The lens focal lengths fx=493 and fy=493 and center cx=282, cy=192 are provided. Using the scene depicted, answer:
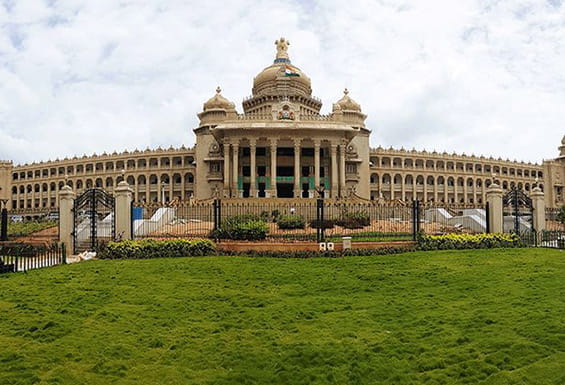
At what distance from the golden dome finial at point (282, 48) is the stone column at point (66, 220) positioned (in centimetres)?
4896

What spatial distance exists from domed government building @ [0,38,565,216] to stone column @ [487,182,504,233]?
12672 mm

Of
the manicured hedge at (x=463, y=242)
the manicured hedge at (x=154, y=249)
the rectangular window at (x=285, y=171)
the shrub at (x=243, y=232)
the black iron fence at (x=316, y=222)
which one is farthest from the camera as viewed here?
the rectangular window at (x=285, y=171)

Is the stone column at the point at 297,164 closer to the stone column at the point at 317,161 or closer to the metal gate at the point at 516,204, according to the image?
the stone column at the point at 317,161

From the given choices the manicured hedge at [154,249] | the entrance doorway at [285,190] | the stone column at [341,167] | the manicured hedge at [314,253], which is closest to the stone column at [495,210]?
the manicured hedge at [314,253]

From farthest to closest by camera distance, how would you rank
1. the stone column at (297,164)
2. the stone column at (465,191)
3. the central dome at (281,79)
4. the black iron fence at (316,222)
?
the stone column at (465,191), the central dome at (281,79), the stone column at (297,164), the black iron fence at (316,222)

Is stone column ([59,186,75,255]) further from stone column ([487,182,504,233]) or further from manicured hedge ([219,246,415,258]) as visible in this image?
stone column ([487,182,504,233])

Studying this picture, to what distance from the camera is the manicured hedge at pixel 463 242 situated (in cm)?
1984

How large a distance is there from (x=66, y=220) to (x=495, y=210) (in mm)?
19640

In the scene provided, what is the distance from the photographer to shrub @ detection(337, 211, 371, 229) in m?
28.6

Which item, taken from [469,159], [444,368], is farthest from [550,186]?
[444,368]

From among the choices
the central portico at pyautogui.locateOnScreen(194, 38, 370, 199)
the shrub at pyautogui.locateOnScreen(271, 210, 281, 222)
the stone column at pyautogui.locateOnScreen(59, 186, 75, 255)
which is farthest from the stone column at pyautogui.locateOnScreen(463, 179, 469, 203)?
the stone column at pyautogui.locateOnScreen(59, 186, 75, 255)

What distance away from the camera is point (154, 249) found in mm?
18469

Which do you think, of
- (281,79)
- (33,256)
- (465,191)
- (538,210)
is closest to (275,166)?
(281,79)

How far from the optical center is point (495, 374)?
22.7 feet
